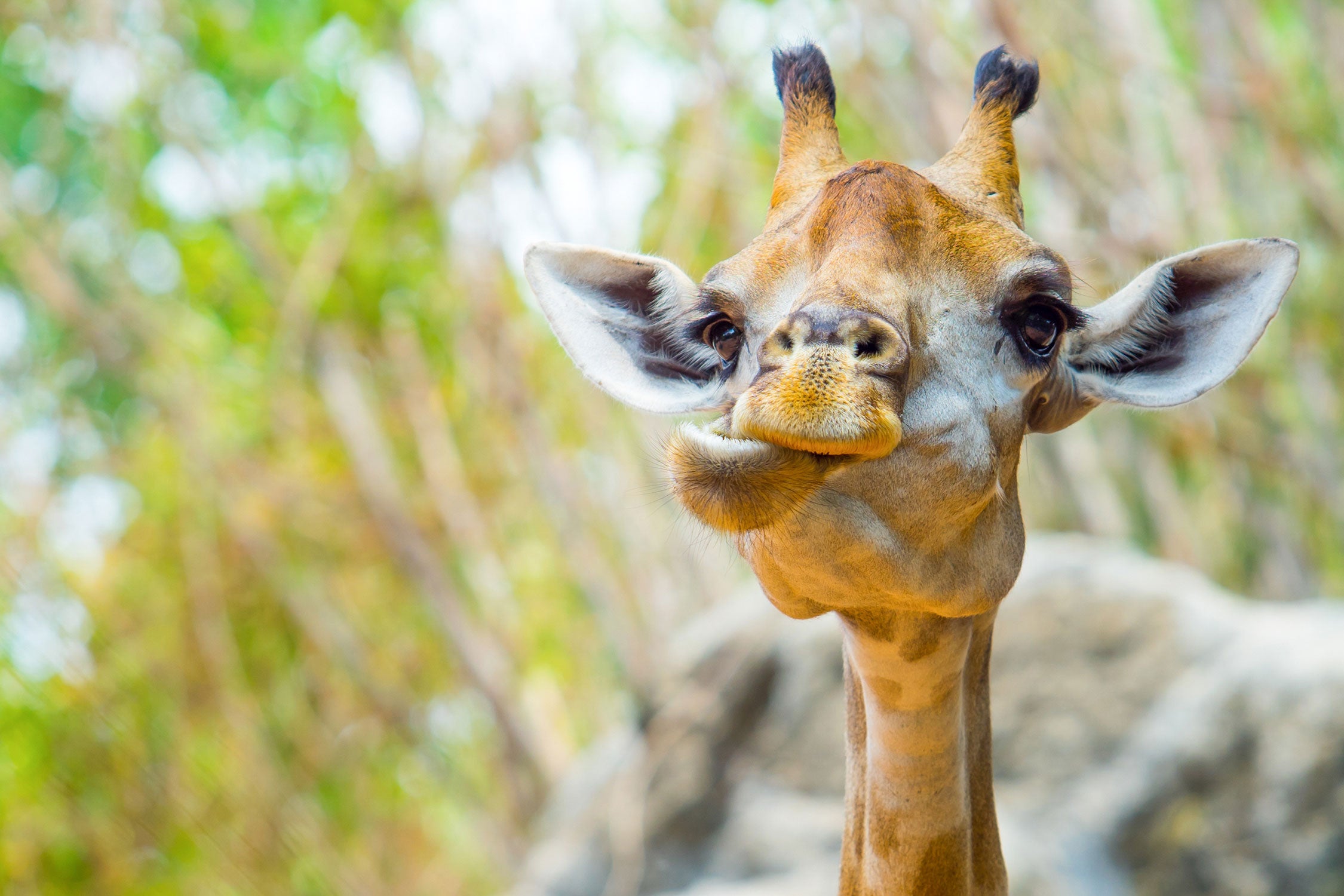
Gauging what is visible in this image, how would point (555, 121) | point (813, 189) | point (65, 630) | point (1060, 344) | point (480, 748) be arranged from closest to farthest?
point (1060, 344) < point (813, 189) < point (65, 630) < point (555, 121) < point (480, 748)

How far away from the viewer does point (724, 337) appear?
93.8 inches

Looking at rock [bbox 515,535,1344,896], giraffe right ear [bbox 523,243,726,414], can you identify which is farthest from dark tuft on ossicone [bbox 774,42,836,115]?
rock [bbox 515,535,1344,896]

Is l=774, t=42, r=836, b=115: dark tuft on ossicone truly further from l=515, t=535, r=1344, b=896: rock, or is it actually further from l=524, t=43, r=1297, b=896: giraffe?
l=515, t=535, r=1344, b=896: rock

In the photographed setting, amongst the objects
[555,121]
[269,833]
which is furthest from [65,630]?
[555,121]

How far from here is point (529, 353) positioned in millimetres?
11672

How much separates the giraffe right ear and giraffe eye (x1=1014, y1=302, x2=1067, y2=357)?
0.63 meters

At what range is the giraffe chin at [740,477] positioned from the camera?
179 cm

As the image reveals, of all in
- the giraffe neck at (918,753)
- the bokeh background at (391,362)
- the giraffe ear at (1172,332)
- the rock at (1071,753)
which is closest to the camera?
the giraffe neck at (918,753)

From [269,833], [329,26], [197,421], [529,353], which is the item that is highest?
[329,26]

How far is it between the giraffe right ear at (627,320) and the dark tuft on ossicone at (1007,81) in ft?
2.78

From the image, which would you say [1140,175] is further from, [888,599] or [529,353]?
[888,599]

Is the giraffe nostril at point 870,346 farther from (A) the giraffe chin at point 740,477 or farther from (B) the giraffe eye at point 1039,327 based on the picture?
(B) the giraffe eye at point 1039,327

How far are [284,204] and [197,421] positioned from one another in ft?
7.10

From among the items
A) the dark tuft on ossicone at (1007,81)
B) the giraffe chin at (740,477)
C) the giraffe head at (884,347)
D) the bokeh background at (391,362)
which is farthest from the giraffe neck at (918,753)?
the bokeh background at (391,362)
